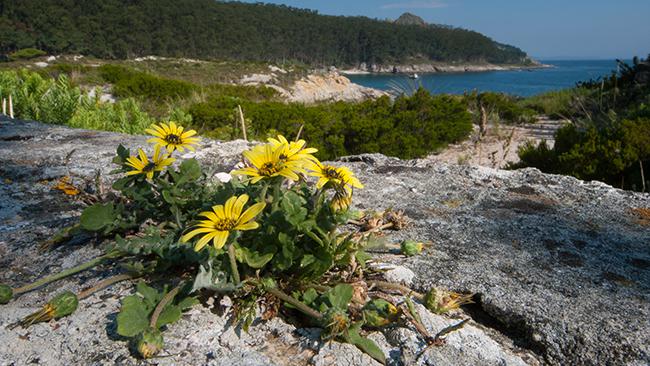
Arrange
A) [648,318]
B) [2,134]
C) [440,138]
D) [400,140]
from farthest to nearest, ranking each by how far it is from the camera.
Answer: [440,138]
[400,140]
[2,134]
[648,318]

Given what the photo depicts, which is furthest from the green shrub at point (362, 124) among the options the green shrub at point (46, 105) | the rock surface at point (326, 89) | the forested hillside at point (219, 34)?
the forested hillside at point (219, 34)

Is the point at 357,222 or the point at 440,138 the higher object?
the point at 357,222

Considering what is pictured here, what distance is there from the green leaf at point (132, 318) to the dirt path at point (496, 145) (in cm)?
546

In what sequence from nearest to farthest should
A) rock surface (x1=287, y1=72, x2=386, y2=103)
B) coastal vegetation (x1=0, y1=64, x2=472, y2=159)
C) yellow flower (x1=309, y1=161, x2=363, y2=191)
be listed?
yellow flower (x1=309, y1=161, x2=363, y2=191) < coastal vegetation (x1=0, y1=64, x2=472, y2=159) < rock surface (x1=287, y1=72, x2=386, y2=103)

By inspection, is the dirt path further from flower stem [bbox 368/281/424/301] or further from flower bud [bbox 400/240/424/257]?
flower stem [bbox 368/281/424/301]

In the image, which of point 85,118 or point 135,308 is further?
point 85,118

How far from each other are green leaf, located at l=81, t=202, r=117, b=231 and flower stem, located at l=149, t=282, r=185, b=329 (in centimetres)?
40

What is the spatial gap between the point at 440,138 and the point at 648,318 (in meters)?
7.78

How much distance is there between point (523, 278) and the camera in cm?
124

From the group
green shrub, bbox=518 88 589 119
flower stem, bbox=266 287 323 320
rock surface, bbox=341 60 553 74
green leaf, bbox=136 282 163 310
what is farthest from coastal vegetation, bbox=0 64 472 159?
rock surface, bbox=341 60 553 74

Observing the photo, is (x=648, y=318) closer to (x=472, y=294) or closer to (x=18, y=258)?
(x=472, y=294)

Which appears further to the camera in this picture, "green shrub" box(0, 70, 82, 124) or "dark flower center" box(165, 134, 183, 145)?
"green shrub" box(0, 70, 82, 124)

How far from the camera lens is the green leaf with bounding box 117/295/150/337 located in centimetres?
90

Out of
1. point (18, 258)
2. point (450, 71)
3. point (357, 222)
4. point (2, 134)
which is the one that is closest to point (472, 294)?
point (357, 222)
